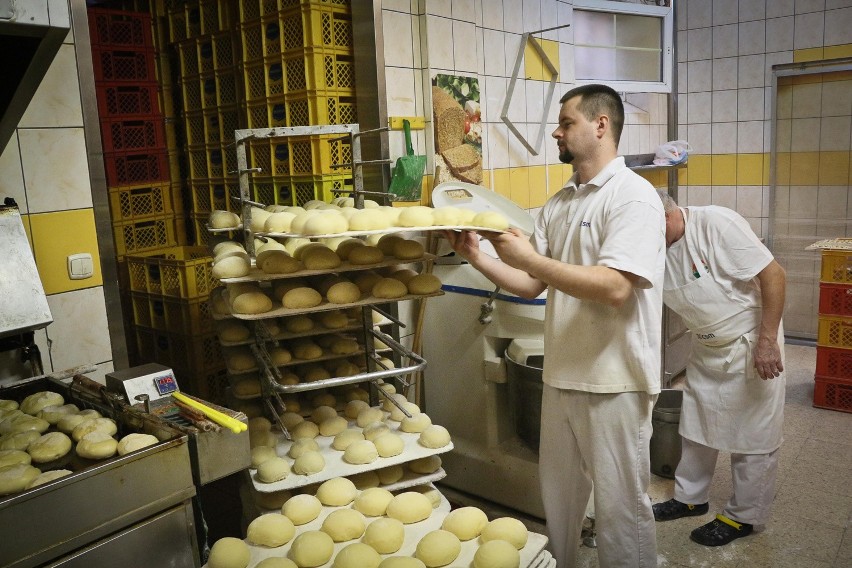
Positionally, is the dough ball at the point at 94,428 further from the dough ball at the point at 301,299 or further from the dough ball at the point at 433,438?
the dough ball at the point at 433,438

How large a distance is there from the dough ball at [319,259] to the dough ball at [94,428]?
645 mm

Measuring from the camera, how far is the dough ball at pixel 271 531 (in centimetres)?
163

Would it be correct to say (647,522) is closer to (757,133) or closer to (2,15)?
(2,15)

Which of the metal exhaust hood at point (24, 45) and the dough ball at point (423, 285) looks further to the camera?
the dough ball at point (423, 285)

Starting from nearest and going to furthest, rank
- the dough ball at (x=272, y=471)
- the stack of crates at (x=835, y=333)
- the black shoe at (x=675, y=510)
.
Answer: the dough ball at (x=272, y=471), the black shoe at (x=675, y=510), the stack of crates at (x=835, y=333)

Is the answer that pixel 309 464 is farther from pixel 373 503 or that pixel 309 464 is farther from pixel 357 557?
pixel 357 557

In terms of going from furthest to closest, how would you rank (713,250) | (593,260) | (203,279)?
1. (203,279)
2. (713,250)
3. (593,260)

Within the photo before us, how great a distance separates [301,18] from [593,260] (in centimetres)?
176

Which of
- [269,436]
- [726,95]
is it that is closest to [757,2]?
[726,95]

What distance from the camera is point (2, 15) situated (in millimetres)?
1153

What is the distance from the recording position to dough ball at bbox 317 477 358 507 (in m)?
1.82

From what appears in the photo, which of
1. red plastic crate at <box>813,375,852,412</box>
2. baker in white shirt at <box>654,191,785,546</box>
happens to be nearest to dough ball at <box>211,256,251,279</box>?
baker in white shirt at <box>654,191,785,546</box>

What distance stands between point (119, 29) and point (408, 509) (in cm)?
362

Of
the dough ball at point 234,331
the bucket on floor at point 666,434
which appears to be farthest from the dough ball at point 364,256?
the bucket on floor at point 666,434
